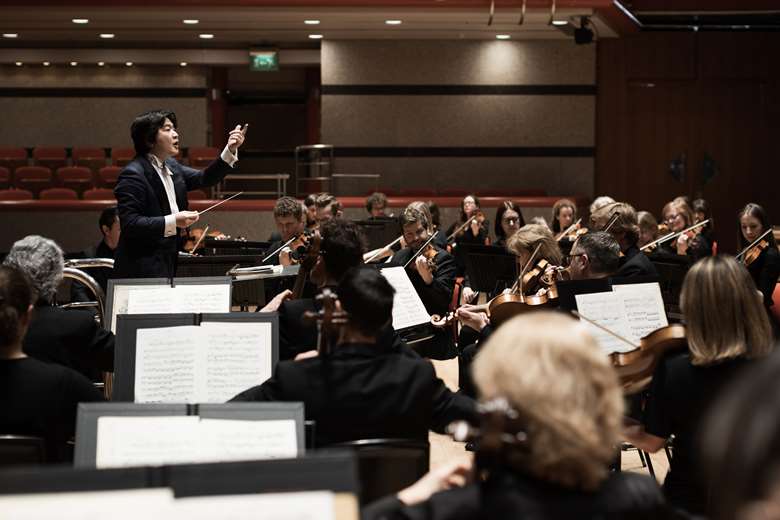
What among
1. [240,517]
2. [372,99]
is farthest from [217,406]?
[372,99]

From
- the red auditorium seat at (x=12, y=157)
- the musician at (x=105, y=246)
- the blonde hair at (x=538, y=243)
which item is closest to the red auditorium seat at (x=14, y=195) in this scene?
the red auditorium seat at (x=12, y=157)

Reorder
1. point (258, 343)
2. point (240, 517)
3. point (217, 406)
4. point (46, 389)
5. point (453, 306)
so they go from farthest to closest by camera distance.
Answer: point (453, 306) → point (258, 343) → point (46, 389) → point (217, 406) → point (240, 517)

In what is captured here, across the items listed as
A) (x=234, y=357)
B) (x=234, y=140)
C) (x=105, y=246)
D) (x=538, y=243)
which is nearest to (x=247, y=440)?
(x=234, y=357)

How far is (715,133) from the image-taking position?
14.0 metres

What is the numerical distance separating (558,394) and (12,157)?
522 inches

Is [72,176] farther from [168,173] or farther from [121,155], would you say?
[168,173]

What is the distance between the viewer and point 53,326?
3.09 m

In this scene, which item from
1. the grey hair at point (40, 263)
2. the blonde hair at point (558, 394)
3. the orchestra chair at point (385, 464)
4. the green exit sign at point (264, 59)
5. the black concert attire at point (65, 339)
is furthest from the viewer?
the green exit sign at point (264, 59)

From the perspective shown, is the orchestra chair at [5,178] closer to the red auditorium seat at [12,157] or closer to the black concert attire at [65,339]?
the red auditorium seat at [12,157]

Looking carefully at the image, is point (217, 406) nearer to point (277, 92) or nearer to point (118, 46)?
point (118, 46)

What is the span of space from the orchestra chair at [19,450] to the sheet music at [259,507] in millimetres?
952

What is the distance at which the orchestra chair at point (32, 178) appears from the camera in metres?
12.9

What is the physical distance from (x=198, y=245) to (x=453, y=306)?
8.24ft

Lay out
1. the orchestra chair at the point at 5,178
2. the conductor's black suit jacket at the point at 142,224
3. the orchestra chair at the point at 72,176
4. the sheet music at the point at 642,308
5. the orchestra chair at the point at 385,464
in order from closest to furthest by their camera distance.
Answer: the orchestra chair at the point at 385,464 < the sheet music at the point at 642,308 < the conductor's black suit jacket at the point at 142,224 < the orchestra chair at the point at 5,178 < the orchestra chair at the point at 72,176
